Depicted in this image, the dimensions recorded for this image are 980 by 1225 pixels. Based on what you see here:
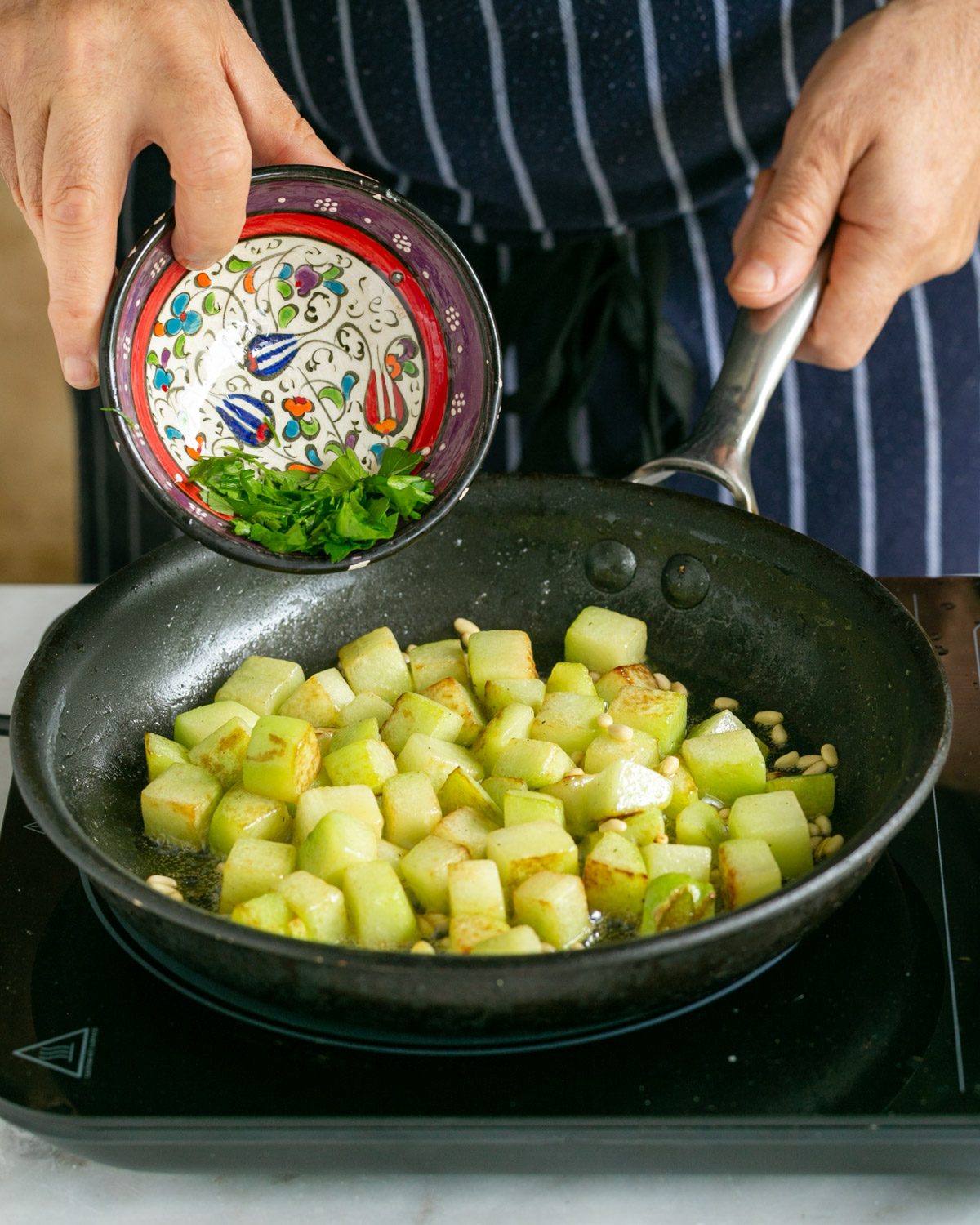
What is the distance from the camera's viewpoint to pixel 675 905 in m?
0.99

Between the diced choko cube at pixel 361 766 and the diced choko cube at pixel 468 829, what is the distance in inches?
3.0

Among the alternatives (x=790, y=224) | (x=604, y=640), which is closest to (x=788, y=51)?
(x=790, y=224)

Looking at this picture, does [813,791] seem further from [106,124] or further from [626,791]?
[106,124]

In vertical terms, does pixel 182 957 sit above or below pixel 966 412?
below

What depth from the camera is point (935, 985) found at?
999 mm

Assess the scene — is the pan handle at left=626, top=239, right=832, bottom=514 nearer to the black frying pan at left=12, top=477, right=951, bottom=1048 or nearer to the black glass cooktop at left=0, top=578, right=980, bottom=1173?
the black frying pan at left=12, top=477, right=951, bottom=1048

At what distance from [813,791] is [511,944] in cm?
38

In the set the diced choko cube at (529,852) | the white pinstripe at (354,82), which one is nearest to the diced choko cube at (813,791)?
the diced choko cube at (529,852)

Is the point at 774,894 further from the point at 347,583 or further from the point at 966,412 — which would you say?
the point at 966,412

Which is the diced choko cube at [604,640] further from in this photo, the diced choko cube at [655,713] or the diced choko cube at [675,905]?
the diced choko cube at [675,905]

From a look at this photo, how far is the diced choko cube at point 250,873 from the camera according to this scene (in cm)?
105

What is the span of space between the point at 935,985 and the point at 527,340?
3.96 ft

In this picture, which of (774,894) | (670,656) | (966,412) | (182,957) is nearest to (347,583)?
(670,656)

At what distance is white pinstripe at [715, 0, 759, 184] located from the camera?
1.63 metres
